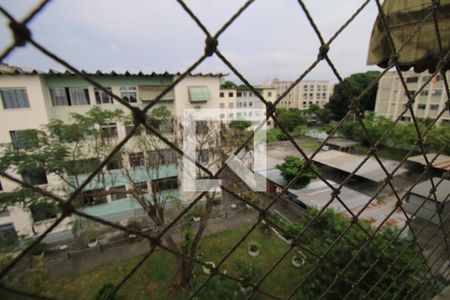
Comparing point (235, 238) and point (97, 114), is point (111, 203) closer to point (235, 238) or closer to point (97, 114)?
point (97, 114)

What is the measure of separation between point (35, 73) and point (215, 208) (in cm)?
518

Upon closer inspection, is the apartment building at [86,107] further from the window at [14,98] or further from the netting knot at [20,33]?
the netting knot at [20,33]

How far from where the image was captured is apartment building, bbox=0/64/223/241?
4777 millimetres

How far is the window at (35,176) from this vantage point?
4.18 metres

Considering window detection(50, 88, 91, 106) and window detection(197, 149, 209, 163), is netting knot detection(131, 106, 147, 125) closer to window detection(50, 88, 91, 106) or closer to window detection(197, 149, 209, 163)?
window detection(197, 149, 209, 163)

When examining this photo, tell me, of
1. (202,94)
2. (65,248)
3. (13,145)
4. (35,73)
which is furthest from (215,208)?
(35,73)

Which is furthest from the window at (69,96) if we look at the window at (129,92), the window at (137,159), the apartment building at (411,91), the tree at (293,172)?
the apartment building at (411,91)

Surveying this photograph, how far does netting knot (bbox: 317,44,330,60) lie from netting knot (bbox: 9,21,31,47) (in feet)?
2.12

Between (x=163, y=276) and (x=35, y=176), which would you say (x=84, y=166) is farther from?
(x=163, y=276)

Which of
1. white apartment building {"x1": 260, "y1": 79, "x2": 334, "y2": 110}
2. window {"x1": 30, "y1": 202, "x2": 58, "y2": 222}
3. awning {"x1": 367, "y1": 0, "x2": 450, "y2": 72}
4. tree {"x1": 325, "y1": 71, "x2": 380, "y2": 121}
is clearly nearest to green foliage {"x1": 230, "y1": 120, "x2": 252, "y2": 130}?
window {"x1": 30, "y1": 202, "x2": 58, "y2": 222}

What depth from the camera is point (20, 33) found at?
373mm

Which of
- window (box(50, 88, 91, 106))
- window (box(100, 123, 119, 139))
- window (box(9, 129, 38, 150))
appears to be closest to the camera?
window (box(9, 129, 38, 150))

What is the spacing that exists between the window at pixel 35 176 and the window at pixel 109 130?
46.2 inches

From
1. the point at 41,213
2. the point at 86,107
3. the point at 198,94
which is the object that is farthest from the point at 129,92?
the point at 41,213
